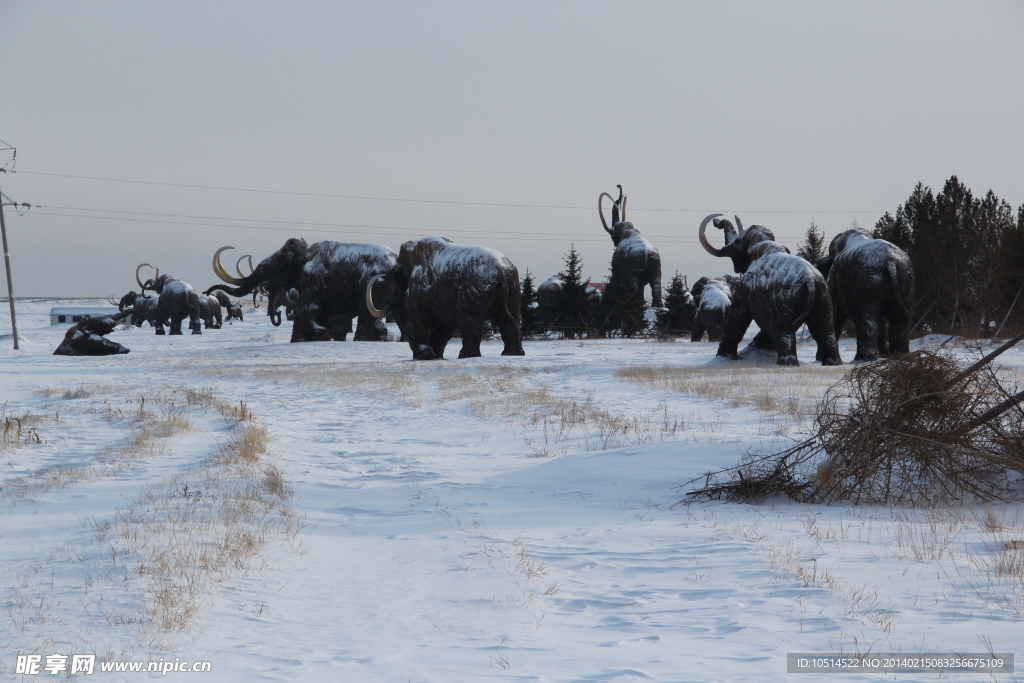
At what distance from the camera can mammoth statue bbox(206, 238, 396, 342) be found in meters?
25.1

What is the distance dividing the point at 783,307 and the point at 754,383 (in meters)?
3.53

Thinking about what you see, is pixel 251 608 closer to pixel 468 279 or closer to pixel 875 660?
pixel 875 660

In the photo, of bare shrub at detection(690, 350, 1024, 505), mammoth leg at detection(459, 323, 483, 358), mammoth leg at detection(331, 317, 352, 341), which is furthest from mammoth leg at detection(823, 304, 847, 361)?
mammoth leg at detection(331, 317, 352, 341)

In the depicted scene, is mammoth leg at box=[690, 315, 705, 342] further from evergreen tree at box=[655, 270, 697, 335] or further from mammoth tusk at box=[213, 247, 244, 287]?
mammoth tusk at box=[213, 247, 244, 287]


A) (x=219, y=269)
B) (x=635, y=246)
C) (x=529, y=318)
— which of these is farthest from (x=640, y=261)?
(x=219, y=269)

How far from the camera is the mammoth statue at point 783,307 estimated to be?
Result: 16.2 metres

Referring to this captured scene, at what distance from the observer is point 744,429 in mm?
8828

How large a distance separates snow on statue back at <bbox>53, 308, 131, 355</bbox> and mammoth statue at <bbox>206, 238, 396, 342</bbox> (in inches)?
115

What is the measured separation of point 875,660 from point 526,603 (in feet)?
4.97

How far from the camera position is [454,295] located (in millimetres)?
18594

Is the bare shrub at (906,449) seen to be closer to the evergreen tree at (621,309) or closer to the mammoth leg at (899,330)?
the mammoth leg at (899,330)

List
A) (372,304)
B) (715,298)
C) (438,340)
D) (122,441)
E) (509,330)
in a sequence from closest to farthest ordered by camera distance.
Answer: (122,441)
(438,340)
(509,330)
(372,304)
(715,298)

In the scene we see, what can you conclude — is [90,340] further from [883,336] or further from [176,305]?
[883,336]

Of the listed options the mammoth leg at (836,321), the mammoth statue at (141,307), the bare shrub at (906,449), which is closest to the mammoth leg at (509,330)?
the mammoth leg at (836,321)
